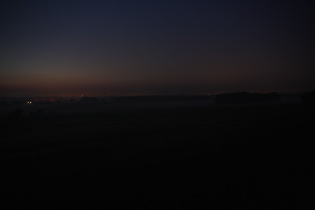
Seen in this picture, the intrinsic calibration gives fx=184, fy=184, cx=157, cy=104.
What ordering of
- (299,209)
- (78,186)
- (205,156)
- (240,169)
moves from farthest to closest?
1. (205,156)
2. (240,169)
3. (78,186)
4. (299,209)

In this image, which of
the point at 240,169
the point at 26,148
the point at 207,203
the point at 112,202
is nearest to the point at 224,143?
the point at 240,169

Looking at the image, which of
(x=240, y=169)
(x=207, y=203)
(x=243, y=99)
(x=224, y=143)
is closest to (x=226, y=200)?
(x=207, y=203)

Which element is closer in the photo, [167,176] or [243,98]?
[167,176]

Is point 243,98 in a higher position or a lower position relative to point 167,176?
higher

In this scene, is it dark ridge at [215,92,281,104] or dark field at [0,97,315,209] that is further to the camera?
dark ridge at [215,92,281,104]

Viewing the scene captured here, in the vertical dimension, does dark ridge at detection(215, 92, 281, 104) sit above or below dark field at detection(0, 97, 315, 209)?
above

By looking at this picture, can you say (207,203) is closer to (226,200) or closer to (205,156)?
(226,200)

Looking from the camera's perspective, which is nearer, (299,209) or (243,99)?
(299,209)

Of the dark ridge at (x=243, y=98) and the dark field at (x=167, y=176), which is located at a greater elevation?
the dark ridge at (x=243, y=98)

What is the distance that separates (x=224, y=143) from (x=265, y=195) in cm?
344

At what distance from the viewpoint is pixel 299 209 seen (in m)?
3.02

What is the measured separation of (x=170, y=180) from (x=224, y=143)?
3475mm

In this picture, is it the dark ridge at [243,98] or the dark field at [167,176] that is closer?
the dark field at [167,176]

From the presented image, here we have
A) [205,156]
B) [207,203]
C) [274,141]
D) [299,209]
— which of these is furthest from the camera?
[274,141]
